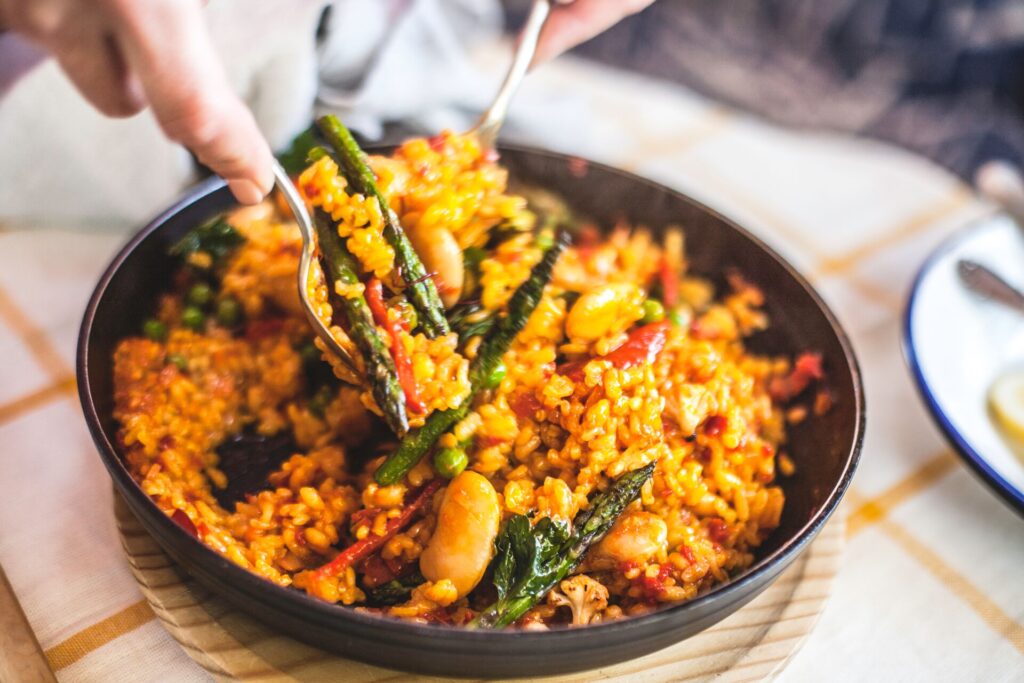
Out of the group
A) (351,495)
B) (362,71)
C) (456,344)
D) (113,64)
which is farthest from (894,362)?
(113,64)

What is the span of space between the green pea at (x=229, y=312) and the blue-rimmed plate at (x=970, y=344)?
194 centimetres

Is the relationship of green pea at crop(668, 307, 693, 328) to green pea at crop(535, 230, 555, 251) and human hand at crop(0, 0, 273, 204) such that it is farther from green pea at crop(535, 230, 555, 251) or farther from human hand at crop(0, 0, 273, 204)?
human hand at crop(0, 0, 273, 204)

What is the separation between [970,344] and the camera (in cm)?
277

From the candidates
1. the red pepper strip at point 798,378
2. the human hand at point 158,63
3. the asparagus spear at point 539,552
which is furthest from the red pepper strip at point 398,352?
the red pepper strip at point 798,378

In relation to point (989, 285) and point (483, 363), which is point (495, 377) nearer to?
point (483, 363)

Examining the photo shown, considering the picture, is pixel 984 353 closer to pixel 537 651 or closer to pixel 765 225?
pixel 765 225

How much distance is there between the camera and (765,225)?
347 cm

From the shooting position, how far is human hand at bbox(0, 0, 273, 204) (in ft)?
4.72

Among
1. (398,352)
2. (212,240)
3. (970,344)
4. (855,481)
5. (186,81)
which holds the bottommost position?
(855,481)

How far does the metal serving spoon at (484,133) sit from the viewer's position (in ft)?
Result: 6.45

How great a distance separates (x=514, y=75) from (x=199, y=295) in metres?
1.06

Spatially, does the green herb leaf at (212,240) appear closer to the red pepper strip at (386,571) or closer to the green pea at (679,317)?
the red pepper strip at (386,571)

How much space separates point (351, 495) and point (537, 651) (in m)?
0.68

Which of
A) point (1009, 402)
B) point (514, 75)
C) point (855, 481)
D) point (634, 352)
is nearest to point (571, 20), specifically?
point (514, 75)
